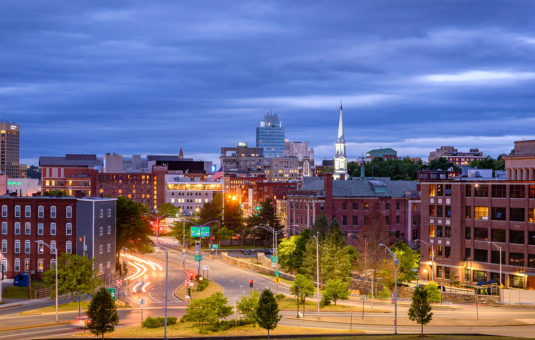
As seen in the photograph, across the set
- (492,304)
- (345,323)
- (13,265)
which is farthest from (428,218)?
(13,265)

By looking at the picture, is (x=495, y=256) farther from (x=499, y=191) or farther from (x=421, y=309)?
(x=421, y=309)

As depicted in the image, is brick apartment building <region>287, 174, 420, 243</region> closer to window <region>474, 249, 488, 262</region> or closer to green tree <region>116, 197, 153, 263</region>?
green tree <region>116, 197, 153, 263</region>

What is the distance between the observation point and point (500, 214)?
332 ft

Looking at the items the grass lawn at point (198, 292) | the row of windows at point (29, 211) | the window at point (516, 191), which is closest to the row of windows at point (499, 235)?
the window at point (516, 191)

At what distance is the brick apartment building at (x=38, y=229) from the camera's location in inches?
4075

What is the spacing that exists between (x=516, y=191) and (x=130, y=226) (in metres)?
62.2

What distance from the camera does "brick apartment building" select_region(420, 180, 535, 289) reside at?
9738cm

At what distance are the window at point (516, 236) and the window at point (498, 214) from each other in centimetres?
260

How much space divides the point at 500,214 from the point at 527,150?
10.2 m

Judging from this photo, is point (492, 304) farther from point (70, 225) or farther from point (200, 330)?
point (70, 225)

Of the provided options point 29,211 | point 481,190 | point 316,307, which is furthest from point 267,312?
point 29,211

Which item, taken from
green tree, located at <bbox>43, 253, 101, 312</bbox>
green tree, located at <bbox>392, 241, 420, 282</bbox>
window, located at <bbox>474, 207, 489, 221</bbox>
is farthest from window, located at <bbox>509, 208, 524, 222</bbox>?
green tree, located at <bbox>43, 253, 101, 312</bbox>

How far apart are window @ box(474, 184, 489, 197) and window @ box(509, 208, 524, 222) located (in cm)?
511

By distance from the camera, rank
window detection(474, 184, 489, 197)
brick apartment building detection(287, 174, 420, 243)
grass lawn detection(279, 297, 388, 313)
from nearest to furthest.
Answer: grass lawn detection(279, 297, 388, 313) → window detection(474, 184, 489, 197) → brick apartment building detection(287, 174, 420, 243)
